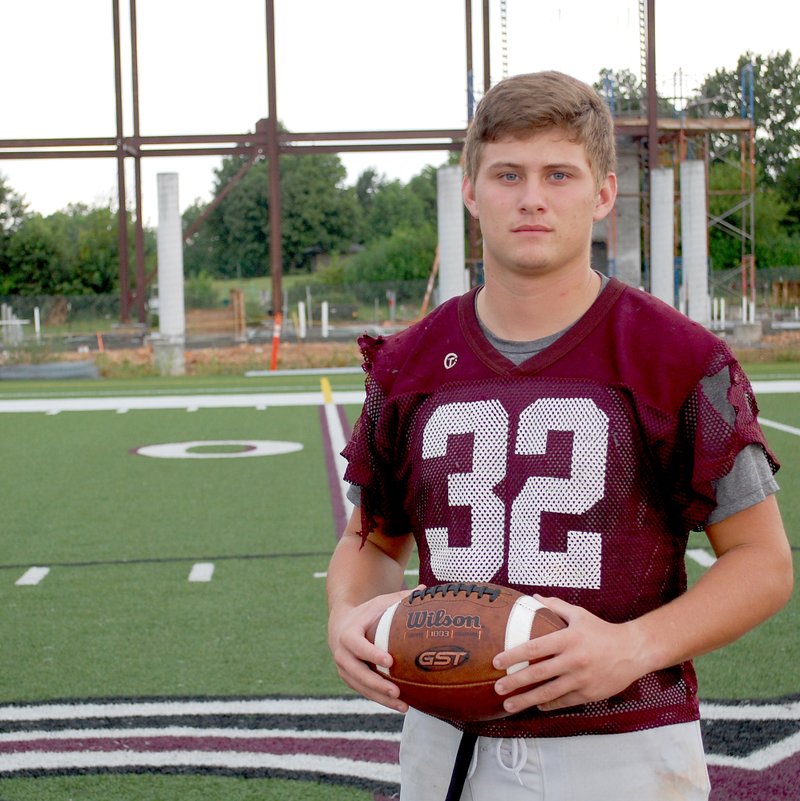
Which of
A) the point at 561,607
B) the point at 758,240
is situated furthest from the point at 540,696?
the point at 758,240

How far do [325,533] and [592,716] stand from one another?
6.01 meters

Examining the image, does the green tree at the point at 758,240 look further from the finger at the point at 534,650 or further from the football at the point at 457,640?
the finger at the point at 534,650

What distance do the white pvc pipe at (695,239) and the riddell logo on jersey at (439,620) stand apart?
26421mm

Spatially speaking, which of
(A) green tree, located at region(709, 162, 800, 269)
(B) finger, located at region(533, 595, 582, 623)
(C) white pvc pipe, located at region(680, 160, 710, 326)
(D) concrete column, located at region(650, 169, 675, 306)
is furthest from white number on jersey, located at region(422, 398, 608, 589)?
(A) green tree, located at region(709, 162, 800, 269)

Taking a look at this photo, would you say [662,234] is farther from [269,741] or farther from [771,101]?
[771,101]

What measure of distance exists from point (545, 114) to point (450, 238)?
87.2 ft

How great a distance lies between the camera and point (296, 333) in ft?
100

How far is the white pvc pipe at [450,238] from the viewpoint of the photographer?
28.5m

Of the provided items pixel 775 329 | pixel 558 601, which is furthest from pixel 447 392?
pixel 775 329

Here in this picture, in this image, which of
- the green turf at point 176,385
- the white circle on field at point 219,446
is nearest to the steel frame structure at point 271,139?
the green turf at point 176,385

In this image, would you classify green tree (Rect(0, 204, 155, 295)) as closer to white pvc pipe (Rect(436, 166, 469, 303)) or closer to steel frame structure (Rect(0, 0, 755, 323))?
steel frame structure (Rect(0, 0, 755, 323))

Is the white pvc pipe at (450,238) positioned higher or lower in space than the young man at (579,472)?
higher

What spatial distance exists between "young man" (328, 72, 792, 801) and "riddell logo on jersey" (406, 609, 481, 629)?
8 centimetres

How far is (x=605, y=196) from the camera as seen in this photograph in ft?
7.66
